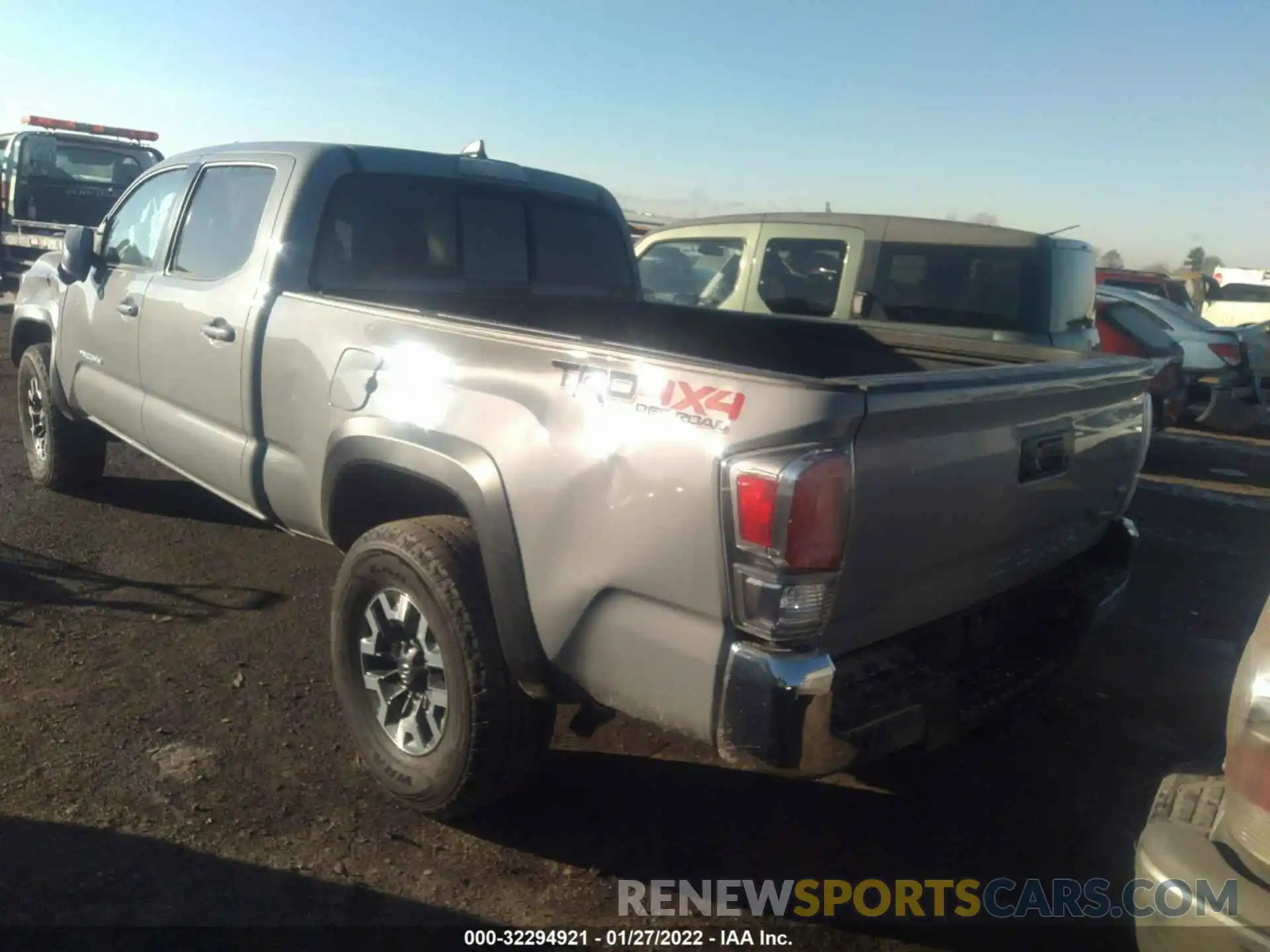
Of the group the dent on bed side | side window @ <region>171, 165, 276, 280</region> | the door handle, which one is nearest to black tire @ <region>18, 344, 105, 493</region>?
side window @ <region>171, 165, 276, 280</region>

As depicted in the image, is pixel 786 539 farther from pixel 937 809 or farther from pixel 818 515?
pixel 937 809

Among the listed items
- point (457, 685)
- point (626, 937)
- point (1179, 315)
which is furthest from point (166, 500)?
point (1179, 315)

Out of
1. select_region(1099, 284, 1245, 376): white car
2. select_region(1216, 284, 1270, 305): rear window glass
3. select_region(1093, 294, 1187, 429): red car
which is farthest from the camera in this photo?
select_region(1216, 284, 1270, 305): rear window glass

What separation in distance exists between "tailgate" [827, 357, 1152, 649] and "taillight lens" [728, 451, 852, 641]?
0.20ft

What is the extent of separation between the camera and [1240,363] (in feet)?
35.9

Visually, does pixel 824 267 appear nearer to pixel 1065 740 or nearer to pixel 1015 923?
pixel 1065 740

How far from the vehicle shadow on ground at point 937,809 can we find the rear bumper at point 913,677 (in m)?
0.32

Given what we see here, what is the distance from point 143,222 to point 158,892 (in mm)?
3456

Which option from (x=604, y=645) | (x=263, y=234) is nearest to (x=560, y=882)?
(x=604, y=645)

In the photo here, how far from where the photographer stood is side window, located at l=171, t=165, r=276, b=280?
4109 millimetres

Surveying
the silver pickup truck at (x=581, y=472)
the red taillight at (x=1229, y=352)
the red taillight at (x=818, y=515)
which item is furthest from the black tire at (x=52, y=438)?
the red taillight at (x=1229, y=352)

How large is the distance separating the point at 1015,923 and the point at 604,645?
57.1 inches

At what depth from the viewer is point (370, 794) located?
10.9 feet

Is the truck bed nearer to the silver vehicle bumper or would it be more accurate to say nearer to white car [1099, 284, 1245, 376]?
the silver vehicle bumper
